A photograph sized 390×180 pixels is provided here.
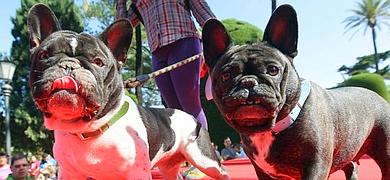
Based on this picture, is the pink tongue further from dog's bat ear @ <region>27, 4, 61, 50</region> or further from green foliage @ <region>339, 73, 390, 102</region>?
green foliage @ <region>339, 73, 390, 102</region>

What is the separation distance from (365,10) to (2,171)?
37.3m

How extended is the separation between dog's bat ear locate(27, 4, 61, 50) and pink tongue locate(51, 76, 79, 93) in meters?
0.46

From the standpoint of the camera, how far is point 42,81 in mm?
2006

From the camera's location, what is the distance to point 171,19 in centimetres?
319

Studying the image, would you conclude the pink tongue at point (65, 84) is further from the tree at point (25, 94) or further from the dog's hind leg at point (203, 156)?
the tree at point (25, 94)

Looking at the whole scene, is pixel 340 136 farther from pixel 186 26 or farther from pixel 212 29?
pixel 186 26

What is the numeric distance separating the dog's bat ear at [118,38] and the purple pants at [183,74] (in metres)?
0.73

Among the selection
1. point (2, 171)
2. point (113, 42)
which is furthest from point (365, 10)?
point (113, 42)

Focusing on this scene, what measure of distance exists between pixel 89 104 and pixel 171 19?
1.29 meters

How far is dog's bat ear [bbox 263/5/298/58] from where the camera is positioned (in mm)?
2141

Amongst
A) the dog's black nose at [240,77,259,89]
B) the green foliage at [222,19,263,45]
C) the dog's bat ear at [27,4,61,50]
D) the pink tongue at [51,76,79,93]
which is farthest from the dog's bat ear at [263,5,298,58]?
the green foliage at [222,19,263,45]

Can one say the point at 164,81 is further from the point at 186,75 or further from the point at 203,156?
the point at 203,156

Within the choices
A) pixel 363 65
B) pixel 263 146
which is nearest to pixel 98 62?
pixel 263 146

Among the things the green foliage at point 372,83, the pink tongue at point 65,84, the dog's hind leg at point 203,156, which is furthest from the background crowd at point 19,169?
the green foliage at point 372,83
